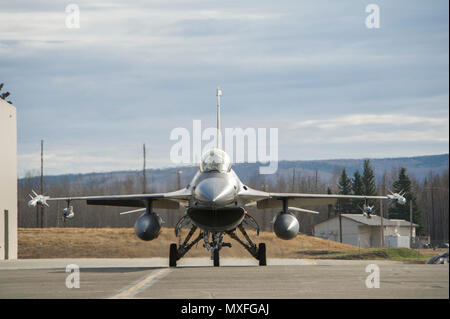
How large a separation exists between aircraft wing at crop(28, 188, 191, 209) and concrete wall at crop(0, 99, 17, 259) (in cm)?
1251

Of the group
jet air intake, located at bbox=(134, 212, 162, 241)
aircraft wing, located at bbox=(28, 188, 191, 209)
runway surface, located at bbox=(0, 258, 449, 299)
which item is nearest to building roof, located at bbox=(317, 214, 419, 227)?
aircraft wing, located at bbox=(28, 188, 191, 209)

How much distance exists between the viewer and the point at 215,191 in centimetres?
2077

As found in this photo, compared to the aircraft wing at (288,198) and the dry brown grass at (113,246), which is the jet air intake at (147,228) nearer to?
the aircraft wing at (288,198)

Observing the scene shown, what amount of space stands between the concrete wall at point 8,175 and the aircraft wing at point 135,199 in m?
12.5

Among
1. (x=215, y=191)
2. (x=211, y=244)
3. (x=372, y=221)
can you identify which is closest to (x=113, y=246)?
(x=211, y=244)

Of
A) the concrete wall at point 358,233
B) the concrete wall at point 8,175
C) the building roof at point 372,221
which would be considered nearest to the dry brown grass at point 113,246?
the concrete wall at point 8,175

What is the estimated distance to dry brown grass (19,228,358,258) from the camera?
149 ft

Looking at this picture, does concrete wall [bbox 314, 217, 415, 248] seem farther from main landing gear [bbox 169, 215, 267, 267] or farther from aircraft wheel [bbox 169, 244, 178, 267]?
aircraft wheel [bbox 169, 244, 178, 267]

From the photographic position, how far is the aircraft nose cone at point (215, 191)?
2066 cm
